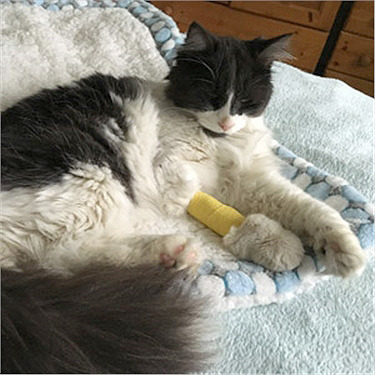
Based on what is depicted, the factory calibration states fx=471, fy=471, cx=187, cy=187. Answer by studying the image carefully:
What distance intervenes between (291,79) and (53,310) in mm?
1561

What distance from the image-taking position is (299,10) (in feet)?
9.67

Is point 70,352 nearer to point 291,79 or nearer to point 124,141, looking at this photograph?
point 124,141

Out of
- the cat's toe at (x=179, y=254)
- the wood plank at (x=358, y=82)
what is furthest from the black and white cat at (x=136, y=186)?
the wood plank at (x=358, y=82)

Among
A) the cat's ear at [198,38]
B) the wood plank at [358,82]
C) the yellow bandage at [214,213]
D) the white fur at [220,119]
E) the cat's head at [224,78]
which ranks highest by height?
the cat's ear at [198,38]

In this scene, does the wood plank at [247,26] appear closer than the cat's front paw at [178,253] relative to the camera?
No

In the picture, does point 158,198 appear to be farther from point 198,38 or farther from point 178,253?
point 198,38

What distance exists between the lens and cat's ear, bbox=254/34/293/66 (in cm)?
134

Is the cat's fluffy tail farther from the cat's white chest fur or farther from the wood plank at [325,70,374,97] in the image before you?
the wood plank at [325,70,374,97]

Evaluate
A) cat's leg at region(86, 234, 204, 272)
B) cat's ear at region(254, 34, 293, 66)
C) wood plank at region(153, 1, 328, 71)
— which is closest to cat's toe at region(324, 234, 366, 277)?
cat's leg at region(86, 234, 204, 272)

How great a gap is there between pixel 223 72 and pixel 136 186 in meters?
0.40

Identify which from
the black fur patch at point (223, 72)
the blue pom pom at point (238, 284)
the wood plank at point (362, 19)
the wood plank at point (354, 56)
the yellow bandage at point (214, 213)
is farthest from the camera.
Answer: the wood plank at point (354, 56)

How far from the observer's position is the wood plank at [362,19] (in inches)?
110

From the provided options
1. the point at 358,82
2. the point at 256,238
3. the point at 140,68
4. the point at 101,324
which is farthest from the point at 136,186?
the point at 358,82

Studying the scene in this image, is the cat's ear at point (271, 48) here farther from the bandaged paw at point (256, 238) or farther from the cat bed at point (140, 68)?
the bandaged paw at point (256, 238)
